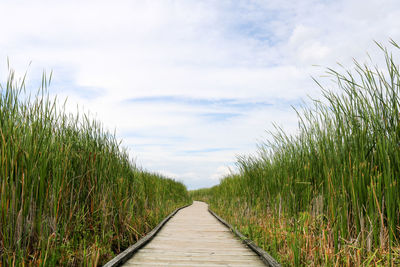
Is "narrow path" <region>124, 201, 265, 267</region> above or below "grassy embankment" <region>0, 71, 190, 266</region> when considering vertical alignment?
below

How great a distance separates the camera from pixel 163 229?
7.24 meters

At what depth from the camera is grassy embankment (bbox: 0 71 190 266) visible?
2919 mm

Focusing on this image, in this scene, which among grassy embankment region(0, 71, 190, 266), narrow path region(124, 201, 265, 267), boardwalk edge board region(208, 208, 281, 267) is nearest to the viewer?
grassy embankment region(0, 71, 190, 266)

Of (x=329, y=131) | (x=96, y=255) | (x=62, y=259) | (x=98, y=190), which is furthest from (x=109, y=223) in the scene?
(x=329, y=131)

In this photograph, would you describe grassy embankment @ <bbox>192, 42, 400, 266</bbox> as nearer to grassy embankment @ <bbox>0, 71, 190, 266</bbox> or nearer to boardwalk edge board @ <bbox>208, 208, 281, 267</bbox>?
boardwalk edge board @ <bbox>208, 208, 281, 267</bbox>

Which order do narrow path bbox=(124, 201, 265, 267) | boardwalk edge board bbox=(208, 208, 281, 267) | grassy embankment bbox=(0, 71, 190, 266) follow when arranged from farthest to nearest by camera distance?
narrow path bbox=(124, 201, 265, 267), boardwalk edge board bbox=(208, 208, 281, 267), grassy embankment bbox=(0, 71, 190, 266)

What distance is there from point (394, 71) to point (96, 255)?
416 cm

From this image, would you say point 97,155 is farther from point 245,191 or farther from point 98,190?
point 245,191

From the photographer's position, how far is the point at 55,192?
136 inches

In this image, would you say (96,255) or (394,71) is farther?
(96,255)

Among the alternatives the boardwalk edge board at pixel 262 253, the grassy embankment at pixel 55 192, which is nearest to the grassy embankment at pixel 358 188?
the boardwalk edge board at pixel 262 253


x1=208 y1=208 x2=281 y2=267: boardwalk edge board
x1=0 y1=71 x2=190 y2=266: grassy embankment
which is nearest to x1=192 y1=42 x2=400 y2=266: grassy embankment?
x1=208 y1=208 x2=281 y2=267: boardwalk edge board

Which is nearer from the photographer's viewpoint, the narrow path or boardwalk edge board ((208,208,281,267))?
boardwalk edge board ((208,208,281,267))

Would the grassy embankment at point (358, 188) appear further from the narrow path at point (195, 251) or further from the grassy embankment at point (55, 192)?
the grassy embankment at point (55, 192)
